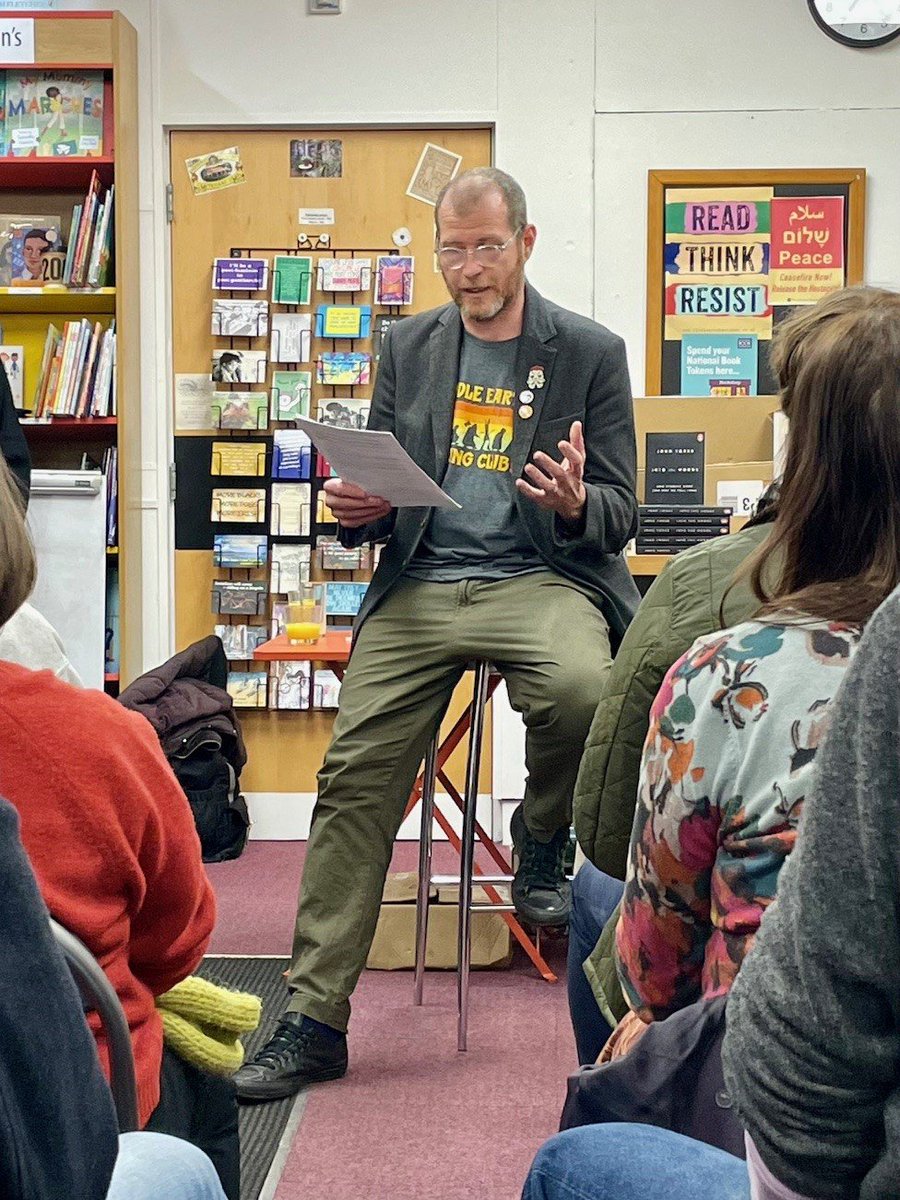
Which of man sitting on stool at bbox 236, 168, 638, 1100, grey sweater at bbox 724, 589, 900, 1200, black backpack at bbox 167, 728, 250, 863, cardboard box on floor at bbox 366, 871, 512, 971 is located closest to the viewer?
grey sweater at bbox 724, 589, 900, 1200

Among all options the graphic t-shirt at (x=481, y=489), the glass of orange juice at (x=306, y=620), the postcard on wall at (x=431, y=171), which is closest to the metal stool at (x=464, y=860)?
the graphic t-shirt at (x=481, y=489)

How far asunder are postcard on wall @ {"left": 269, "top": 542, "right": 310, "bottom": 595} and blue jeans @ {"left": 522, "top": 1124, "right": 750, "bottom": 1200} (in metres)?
3.69

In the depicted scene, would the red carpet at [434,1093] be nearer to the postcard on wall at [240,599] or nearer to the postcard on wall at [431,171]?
the postcard on wall at [240,599]

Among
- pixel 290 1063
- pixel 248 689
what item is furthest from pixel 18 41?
pixel 290 1063

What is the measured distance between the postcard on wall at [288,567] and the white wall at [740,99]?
1195 mm

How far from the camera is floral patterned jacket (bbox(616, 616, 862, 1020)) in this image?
107 cm

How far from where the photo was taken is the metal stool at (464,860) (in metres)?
2.71

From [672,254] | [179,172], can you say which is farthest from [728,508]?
[179,172]

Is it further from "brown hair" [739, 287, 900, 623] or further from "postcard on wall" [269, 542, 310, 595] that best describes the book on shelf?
"brown hair" [739, 287, 900, 623]

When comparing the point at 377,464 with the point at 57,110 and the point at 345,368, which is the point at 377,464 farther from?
the point at 57,110

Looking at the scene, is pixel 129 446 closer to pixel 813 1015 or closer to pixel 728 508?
pixel 728 508

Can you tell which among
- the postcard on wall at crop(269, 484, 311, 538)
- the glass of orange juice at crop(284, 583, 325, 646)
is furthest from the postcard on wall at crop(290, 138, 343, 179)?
the glass of orange juice at crop(284, 583, 325, 646)

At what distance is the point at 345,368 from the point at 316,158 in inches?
25.9

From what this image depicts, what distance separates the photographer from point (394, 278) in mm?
4555
